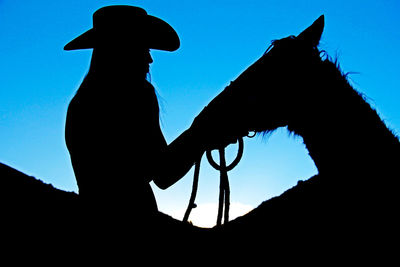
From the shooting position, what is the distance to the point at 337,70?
2.15m

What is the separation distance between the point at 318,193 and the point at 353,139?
403 millimetres

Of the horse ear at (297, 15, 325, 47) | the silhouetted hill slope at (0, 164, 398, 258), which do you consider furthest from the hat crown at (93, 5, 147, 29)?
the silhouetted hill slope at (0, 164, 398, 258)

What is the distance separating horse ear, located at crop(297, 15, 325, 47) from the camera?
5.76 feet

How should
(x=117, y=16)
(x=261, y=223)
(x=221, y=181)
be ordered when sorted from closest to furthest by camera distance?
(x=221, y=181), (x=261, y=223), (x=117, y=16)

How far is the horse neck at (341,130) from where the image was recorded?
173 centimetres

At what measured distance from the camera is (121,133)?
1910 mm

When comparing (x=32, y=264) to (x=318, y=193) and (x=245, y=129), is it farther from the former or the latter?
(x=318, y=193)

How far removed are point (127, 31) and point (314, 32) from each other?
116 cm

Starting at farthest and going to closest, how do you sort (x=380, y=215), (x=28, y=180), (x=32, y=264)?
(x=380, y=215), (x=28, y=180), (x=32, y=264)

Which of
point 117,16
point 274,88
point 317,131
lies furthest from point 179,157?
point 117,16

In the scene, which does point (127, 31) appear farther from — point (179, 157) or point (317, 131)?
point (317, 131)

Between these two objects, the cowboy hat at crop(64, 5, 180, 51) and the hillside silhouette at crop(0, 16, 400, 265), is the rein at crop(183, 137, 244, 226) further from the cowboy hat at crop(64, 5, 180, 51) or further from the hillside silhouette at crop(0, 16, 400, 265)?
the cowboy hat at crop(64, 5, 180, 51)

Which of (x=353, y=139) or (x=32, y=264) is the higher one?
(x=353, y=139)

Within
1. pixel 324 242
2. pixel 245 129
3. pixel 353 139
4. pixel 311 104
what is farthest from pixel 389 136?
pixel 245 129
